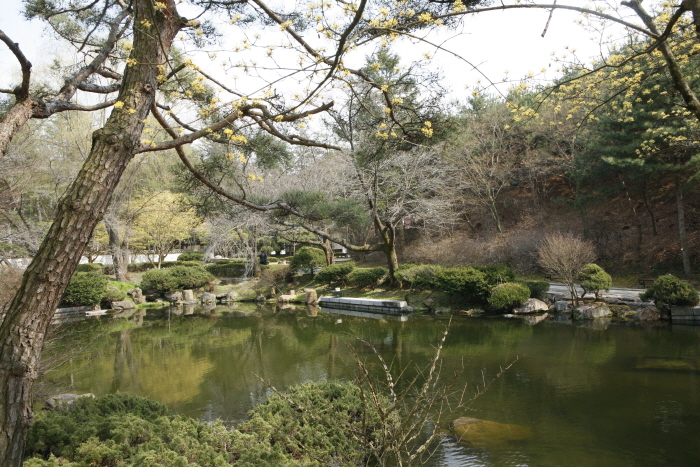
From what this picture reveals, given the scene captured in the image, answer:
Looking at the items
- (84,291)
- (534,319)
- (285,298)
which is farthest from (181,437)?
(84,291)

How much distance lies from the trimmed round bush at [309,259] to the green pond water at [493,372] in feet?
19.4

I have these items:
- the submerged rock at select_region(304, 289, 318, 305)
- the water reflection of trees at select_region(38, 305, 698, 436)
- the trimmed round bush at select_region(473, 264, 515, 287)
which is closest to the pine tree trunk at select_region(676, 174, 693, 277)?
the trimmed round bush at select_region(473, 264, 515, 287)

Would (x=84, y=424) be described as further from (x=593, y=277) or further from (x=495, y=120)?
(x=495, y=120)

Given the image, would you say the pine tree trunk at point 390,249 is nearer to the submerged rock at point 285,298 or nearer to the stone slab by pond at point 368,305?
the stone slab by pond at point 368,305

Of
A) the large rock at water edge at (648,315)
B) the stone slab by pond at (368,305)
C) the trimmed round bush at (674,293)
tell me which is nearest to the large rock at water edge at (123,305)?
the stone slab by pond at (368,305)

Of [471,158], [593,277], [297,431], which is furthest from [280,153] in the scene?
[471,158]

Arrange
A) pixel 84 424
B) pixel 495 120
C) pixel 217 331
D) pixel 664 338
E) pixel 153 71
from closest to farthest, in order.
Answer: pixel 153 71, pixel 84 424, pixel 664 338, pixel 217 331, pixel 495 120

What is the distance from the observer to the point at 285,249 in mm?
32625

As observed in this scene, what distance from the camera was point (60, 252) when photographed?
249 cm

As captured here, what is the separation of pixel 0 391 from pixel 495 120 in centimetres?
1993

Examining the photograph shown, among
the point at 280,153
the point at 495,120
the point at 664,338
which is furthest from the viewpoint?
the point at 495,120

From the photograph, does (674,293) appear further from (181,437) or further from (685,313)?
(181,437)

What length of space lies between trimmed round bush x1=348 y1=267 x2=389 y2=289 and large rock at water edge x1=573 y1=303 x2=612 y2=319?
715cm

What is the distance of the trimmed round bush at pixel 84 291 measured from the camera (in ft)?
51.8
